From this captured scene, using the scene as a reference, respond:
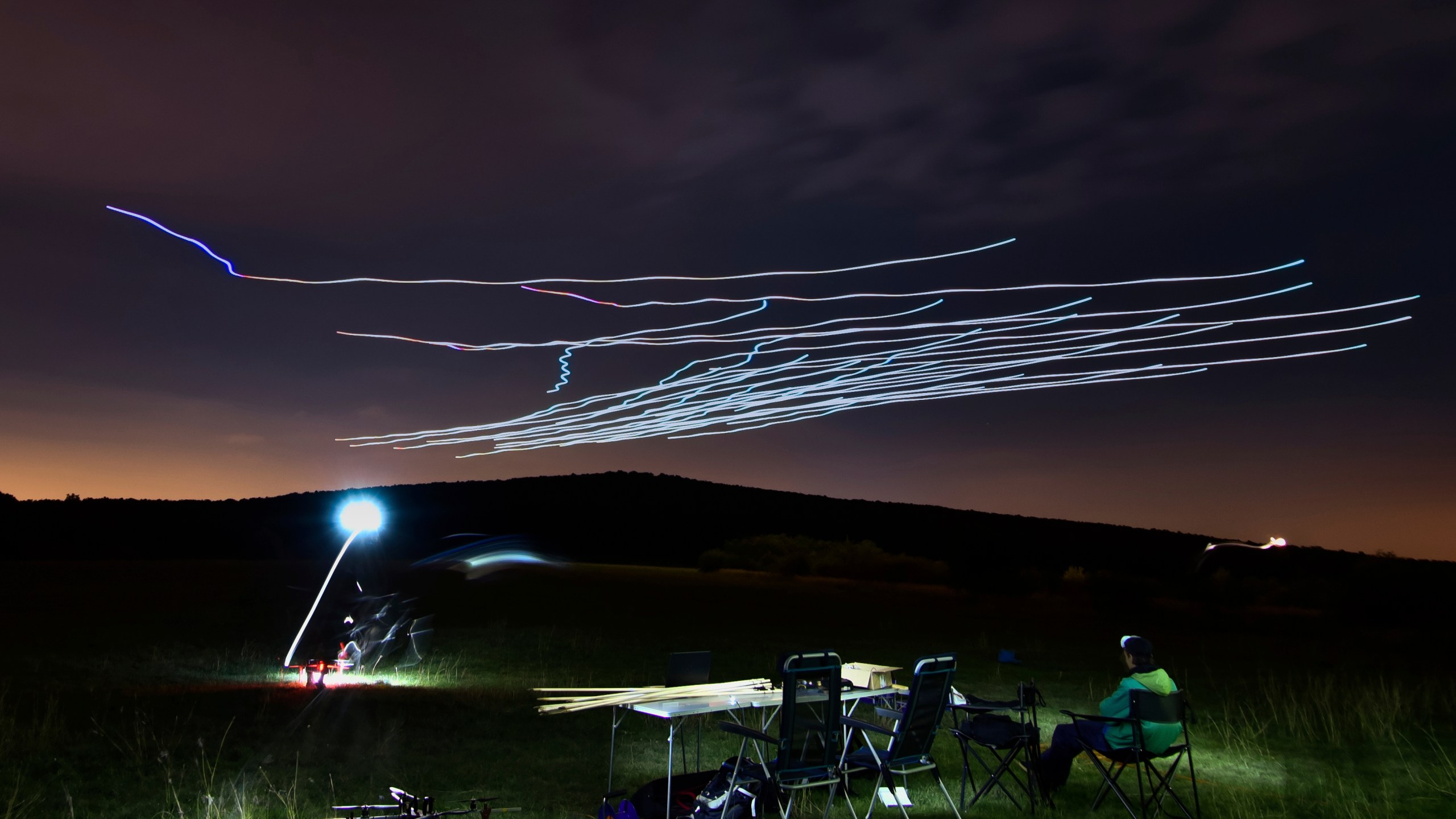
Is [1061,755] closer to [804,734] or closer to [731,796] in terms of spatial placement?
[804,734]

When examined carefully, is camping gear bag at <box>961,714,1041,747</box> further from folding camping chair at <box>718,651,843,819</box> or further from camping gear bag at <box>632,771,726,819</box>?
camping gear bag at <box>632,771,726,819</box>

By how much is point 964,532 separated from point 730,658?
165 feet

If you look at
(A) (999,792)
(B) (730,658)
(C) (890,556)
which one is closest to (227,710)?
(A) (999,792)

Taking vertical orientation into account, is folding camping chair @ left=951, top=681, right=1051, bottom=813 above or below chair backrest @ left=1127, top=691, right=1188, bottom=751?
below

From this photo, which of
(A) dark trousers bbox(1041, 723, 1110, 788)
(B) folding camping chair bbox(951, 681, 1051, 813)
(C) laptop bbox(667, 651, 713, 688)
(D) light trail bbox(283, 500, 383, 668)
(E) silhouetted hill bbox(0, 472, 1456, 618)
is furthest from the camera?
(E) silhouetted hill bbox(0, 472, 1456, 618)

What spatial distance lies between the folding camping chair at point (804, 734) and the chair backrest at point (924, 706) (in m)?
0.47

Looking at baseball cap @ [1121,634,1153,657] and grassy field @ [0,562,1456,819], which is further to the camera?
grassy field @ [0,562,1456,819]

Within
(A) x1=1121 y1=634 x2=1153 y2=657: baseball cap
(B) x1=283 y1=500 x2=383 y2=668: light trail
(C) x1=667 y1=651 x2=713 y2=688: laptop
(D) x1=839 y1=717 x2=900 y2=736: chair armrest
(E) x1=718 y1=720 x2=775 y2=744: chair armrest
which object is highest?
(B) x1=283 y1=500 x2=383 y2=668: light trail

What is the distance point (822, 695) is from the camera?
6.42 metres

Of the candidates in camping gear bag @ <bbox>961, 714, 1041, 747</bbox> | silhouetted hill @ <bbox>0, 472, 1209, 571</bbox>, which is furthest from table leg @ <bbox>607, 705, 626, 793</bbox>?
silhouetted hill @ <bbox>0, 472, 1209, 571</bbox>

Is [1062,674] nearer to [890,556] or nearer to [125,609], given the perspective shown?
[125,609]

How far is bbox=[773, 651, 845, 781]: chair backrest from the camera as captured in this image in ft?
19.3

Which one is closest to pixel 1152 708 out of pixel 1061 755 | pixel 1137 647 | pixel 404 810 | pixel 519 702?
pixel 1137 647

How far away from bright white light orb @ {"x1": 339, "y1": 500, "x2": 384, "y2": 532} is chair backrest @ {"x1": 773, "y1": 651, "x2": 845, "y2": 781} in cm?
847
